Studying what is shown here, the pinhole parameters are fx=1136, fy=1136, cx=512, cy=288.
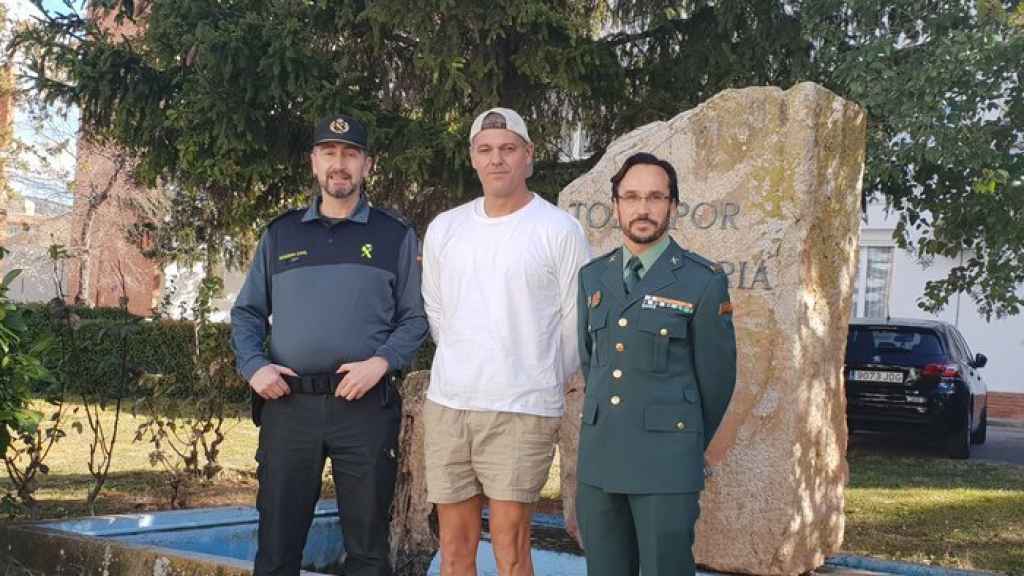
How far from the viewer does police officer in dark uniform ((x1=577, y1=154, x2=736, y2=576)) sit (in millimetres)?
3324

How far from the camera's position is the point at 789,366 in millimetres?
5090

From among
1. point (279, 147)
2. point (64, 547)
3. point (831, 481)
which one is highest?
point (279, 147)

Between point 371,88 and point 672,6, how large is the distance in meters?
2.68

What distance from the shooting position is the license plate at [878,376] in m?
12.3

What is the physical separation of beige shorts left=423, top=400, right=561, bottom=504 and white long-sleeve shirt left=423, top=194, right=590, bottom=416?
1.8 inches

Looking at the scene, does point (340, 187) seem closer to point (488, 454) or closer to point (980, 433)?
point (488, 454)

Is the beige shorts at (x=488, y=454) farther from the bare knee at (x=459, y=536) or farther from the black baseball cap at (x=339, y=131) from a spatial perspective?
the black baseball cap at (x=339, y=131)

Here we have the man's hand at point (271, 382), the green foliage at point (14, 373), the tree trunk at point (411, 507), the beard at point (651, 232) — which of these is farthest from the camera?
the tree trunk at point (411, 507)

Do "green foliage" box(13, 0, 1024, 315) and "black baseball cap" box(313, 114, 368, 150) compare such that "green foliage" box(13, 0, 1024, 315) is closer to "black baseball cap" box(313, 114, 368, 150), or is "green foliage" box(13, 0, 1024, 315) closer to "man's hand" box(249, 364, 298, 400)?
→ "black baseball cap" box(313, 114, 368, 150)

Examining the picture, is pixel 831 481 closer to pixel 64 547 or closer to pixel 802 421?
pixel 802 421

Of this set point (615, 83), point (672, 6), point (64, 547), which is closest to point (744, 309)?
point (64, 547)

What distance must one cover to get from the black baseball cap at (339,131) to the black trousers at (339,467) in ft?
2.98

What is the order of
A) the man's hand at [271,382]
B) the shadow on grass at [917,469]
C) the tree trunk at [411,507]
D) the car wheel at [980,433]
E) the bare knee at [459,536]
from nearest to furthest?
the bare knee at [459,536], the man's hand at [271,382], the tree trunk at [411,507], the shadow on grass at [917,469], the car wheel at [980,433]

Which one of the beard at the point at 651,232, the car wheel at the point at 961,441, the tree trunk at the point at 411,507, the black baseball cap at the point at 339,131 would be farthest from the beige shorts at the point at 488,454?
the car wheel at the point at 961,441
